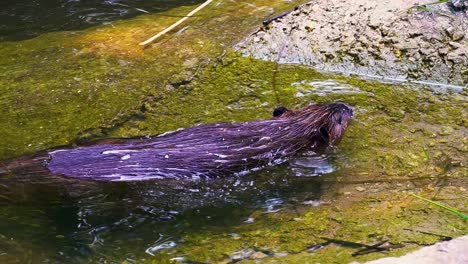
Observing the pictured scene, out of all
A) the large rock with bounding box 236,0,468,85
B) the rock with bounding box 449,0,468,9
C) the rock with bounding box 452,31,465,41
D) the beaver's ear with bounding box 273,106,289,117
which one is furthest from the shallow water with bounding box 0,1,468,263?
the rock with bounding box 449,0,468,9

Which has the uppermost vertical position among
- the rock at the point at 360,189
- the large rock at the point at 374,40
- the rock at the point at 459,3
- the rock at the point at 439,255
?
the rock at the point at 459,3

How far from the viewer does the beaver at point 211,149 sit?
2.95 m

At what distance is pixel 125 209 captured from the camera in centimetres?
293

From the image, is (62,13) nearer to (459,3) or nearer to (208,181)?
(208,181)

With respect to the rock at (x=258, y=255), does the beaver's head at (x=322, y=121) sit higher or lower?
higher

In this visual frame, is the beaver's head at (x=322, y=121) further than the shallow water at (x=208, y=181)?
Yes

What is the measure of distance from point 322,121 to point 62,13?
9.96 feet

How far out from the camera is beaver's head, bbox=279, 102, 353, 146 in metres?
3.36

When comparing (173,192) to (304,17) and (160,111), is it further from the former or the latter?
(304,17)

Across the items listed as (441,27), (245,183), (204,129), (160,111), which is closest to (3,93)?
(160,111)

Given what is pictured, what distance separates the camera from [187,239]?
2.67 meters

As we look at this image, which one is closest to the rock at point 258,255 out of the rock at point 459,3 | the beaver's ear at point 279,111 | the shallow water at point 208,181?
the shallow water at point 208,181

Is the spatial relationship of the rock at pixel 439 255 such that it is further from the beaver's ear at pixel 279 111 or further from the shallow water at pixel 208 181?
the beaver's ear at pixel 279 111

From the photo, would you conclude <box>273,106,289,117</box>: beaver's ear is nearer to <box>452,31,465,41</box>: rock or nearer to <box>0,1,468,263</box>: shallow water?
<box>0,1,468,263</box>: shallow water
